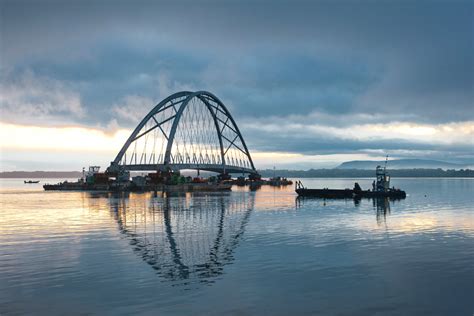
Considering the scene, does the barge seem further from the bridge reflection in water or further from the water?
the water

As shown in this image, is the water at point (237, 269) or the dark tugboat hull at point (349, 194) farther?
the dark tugboat hull at point (349, 194)

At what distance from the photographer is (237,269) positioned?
24.4 m

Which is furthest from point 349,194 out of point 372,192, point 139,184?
point 139,184

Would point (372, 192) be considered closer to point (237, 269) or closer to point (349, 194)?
point (349, 194)

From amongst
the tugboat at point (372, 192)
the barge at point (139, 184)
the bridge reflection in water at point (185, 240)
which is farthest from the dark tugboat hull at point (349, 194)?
the barge at point (139, 184)

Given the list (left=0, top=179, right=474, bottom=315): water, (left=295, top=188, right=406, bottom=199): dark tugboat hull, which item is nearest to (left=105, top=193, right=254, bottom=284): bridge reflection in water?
(left=0, top=179, right=474, bottom=315): water

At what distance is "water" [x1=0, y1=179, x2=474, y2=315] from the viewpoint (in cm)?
1808

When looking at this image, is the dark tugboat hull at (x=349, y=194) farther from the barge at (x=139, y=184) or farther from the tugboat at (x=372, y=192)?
the barge at (x=139, y=184)

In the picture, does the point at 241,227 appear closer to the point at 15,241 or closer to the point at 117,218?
the point at 117,218

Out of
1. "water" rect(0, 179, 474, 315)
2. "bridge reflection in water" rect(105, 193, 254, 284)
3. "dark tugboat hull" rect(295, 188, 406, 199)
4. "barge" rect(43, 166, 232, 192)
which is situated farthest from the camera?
Answer: "barge" rect(43, 166, 232, 192)

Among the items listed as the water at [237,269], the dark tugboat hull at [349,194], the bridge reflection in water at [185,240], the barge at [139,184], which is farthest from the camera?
the barge at [139,184]

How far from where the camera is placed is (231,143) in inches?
7820

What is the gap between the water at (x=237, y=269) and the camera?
1808 centimetres

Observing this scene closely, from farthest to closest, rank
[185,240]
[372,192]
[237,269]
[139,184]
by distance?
[139,184] → [372,192] → [185,240] → [237,269]
